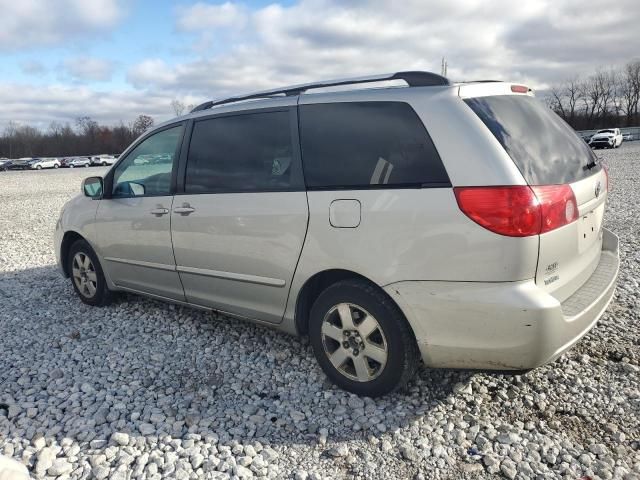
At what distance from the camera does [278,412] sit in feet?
10.2

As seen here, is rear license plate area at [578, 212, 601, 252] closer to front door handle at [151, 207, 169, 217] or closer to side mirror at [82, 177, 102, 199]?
front door handle at [151, 207, 169, 217]

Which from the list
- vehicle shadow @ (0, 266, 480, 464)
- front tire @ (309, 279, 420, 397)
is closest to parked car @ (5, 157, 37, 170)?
vehicle shadow @ (0, 266, 480, 464)

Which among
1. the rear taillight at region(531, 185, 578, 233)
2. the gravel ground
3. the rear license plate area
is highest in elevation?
the rear taillight at region(531, 185, 578, 233)

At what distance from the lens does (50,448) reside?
2795 millimetres

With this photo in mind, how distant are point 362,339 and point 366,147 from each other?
1.13 meters

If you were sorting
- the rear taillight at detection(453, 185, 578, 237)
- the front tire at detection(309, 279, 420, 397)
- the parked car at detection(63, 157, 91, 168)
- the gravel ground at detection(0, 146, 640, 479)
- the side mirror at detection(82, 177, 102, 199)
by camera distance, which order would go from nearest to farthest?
the rear taillight at detection(453, 185, 578, 237)
the gravel ground at detection(0, 146, 640, 479)
the front tire at detection(309, 279, 420, 397)
the side mirror at detection(82, 177, 102, 199)
the parked car at detection(63, 157, 91, 168)

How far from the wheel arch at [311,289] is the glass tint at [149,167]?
1516 mm

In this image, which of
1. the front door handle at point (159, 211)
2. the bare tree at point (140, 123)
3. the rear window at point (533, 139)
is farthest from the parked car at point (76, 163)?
the rear window at point (533, 139)

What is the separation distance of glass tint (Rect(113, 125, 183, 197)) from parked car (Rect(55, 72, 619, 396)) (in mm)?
120

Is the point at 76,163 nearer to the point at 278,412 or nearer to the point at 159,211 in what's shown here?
the point at 159,211

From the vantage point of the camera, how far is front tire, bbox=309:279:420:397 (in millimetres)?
2916

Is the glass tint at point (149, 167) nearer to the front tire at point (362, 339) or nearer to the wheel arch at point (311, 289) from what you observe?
the wheel arch at point (311, 289)

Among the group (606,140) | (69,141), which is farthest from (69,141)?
(606,140)

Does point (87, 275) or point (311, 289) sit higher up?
point (311, 289)
